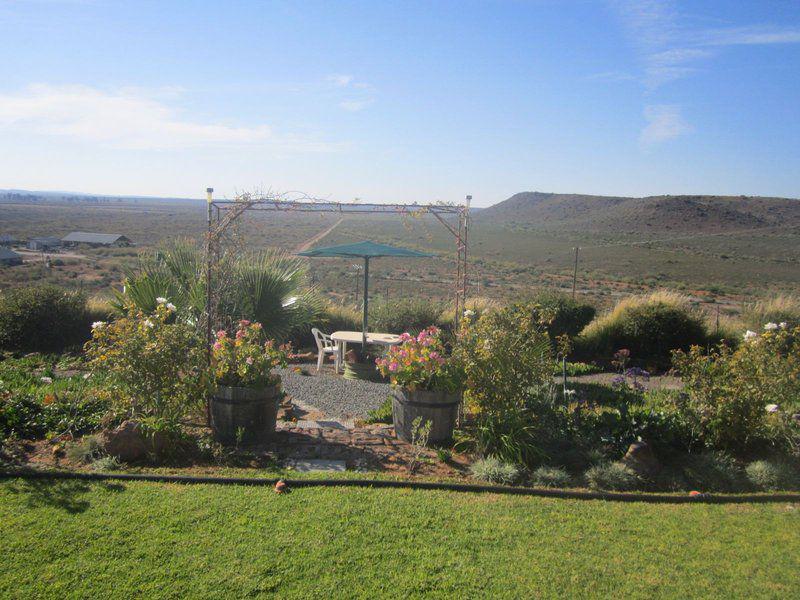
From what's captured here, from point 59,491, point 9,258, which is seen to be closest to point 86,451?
point 59,491

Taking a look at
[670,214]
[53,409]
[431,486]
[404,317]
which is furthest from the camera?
[670,214]

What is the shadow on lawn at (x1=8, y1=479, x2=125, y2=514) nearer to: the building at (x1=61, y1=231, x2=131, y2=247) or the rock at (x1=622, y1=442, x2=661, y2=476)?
the rock at (x1=622, y1=442, x2=661, y2=476)

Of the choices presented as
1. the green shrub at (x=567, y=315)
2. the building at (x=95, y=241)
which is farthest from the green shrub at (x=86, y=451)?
the building at (x=95, y=241)

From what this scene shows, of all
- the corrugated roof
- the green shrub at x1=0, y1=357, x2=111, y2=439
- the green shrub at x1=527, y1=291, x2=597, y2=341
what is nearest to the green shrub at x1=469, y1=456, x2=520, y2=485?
the green shrub at x1=0, y1=357, x2=111, y2=439

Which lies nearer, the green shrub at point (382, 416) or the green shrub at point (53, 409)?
the green shrub at point (53, 409)

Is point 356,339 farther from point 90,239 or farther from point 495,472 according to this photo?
point 90,239

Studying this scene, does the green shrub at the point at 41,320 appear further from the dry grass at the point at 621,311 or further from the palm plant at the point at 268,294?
the dry grass at the point at 621,311
